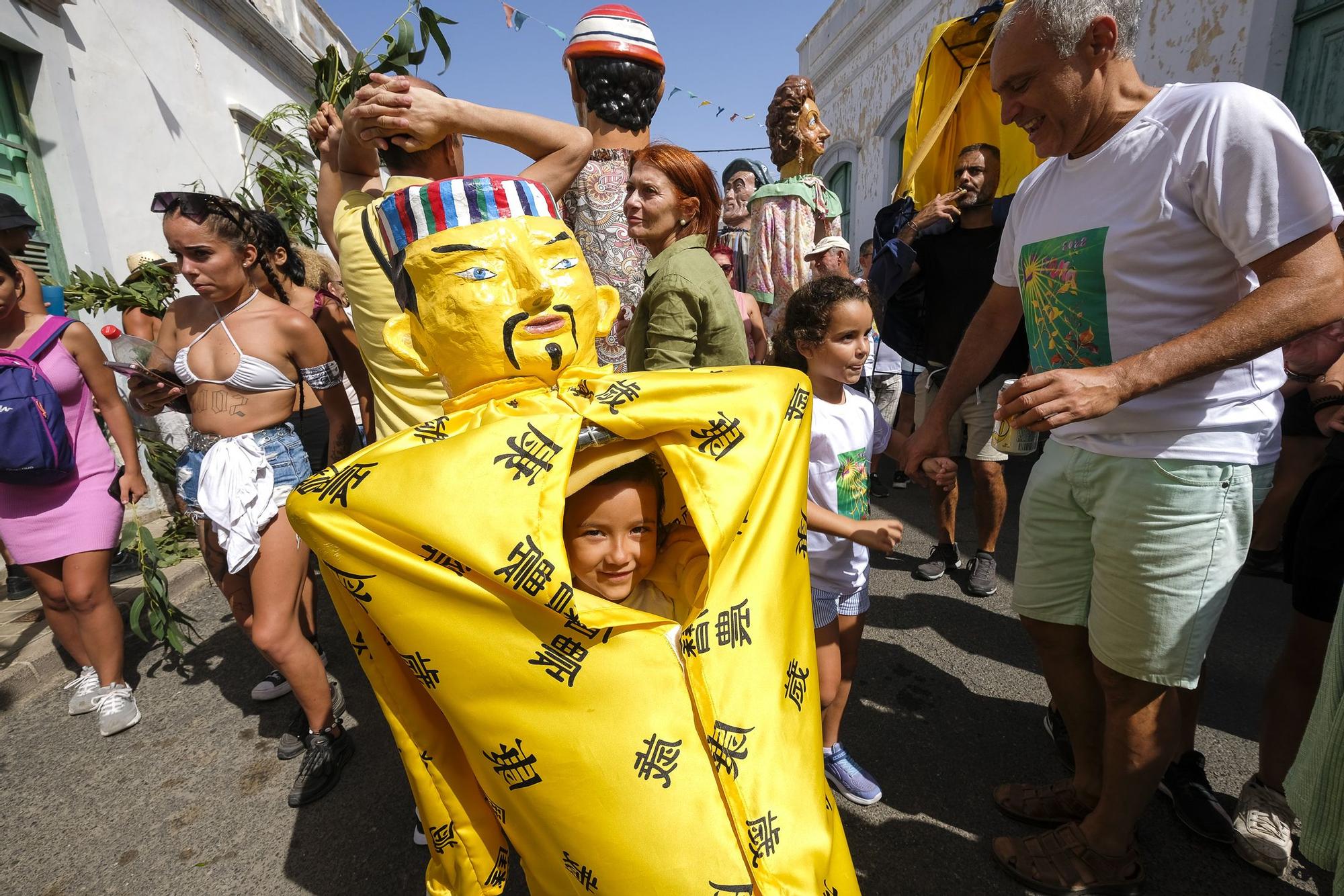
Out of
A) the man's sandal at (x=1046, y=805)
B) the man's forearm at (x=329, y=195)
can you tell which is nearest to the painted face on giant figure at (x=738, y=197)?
the man's forearm at (x=329, y=195)

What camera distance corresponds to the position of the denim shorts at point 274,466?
2529 millimetres

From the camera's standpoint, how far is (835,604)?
226 centimetres

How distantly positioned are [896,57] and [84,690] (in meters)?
12.0

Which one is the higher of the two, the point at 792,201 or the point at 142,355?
the point at 792,201

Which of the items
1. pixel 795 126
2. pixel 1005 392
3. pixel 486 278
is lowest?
pixel 1005 392

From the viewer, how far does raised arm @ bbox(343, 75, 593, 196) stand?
1.62m

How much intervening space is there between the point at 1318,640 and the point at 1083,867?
0.95 m

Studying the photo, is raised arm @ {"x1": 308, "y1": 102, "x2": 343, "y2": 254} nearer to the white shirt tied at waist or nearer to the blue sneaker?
the white shirt tied at waist

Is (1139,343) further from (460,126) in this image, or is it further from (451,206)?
(460,126)

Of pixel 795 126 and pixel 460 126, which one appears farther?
pixel 795 126

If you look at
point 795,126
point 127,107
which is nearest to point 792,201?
point 795,126

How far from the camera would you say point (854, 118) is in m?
12.2

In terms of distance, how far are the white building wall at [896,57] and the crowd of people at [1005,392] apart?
319 cm

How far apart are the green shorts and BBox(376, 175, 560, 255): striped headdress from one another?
160 cm
